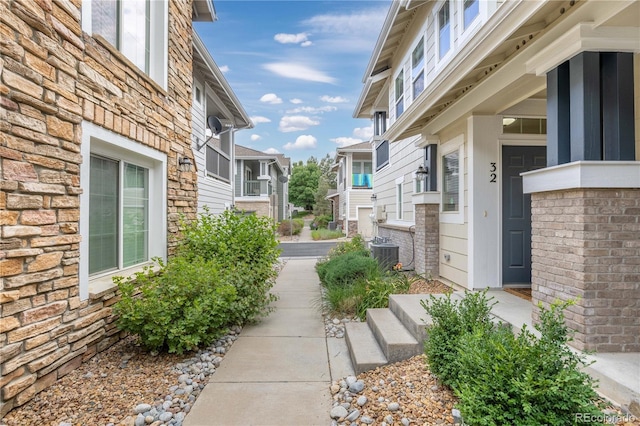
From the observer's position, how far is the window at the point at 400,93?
29.2 ft

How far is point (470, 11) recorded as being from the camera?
17.1 feet

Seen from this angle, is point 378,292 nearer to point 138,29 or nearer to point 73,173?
point 73,173

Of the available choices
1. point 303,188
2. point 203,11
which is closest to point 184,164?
point 203,11

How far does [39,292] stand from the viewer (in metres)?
2.79

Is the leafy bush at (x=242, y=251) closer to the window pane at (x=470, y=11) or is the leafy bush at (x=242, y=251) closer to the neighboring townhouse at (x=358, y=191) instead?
the window pane at (x=470, y=11)

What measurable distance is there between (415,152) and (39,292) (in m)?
7.21

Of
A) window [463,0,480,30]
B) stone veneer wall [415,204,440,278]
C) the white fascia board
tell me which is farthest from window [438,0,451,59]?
the white fascia board

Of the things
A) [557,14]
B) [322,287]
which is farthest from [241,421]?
[322,287]

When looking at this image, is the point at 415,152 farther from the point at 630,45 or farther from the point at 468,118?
the point at 630,45

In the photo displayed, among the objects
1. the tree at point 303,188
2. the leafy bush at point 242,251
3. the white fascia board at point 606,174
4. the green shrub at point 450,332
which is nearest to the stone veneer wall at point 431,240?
the leafy bush at point 242,251

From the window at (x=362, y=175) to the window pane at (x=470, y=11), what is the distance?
1590 centimetres

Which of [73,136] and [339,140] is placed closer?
[73,136]

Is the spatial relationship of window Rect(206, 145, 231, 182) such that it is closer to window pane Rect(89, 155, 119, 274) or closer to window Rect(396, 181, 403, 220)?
window Rect(396, 181, 403, 220)

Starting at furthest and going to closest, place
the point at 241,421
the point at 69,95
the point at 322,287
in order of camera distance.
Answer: the point at 322,287
the point at 69,95
the point at 241,421
